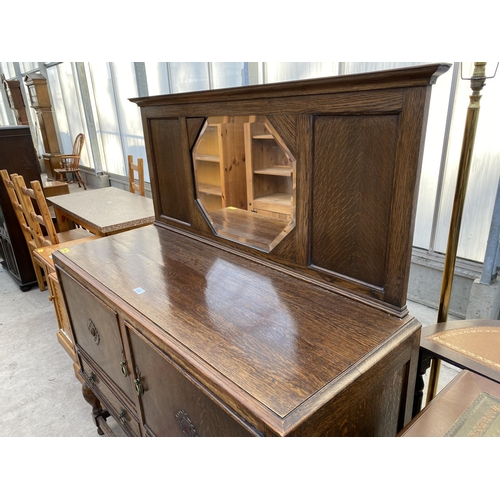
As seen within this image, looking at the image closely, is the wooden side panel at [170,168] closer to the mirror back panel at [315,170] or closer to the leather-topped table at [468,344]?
the mirror back panel at [315,170]

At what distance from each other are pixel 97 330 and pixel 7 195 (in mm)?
2382

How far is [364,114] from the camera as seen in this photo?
813 millimetres

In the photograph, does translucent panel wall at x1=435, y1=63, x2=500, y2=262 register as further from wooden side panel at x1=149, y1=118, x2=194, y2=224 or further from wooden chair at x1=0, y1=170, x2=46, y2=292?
wooden chair at x1=0, y1=170, x2=46, y2=292

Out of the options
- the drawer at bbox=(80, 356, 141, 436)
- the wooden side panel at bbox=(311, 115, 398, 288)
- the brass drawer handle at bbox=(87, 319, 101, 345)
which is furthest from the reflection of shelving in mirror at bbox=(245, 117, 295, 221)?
the drawer at bbox=(80, 356, 141, 436)

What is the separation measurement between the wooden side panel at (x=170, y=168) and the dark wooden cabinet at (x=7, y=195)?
2090mm

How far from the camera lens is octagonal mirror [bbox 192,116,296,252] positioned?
1.07m

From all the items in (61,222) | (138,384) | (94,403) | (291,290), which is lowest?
(94,403)

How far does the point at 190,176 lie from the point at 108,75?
5.09 metres

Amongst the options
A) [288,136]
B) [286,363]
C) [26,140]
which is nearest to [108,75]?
[26,140]

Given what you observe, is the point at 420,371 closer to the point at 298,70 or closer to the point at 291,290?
the point at 291,290

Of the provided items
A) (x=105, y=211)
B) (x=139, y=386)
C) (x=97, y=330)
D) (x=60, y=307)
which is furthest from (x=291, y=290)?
(x=105, y=211)

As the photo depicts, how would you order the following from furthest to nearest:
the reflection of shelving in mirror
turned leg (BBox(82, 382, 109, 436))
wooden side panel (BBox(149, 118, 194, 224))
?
turned leg (BBox(82, 382, 109, 436))
wooden side panel (BBox(149, 118, 194, 224))
the reflection of shelving in mirror

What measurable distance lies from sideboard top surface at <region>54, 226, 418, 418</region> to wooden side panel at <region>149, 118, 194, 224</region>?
0.89 ft

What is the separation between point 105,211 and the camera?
2594 millimetres
